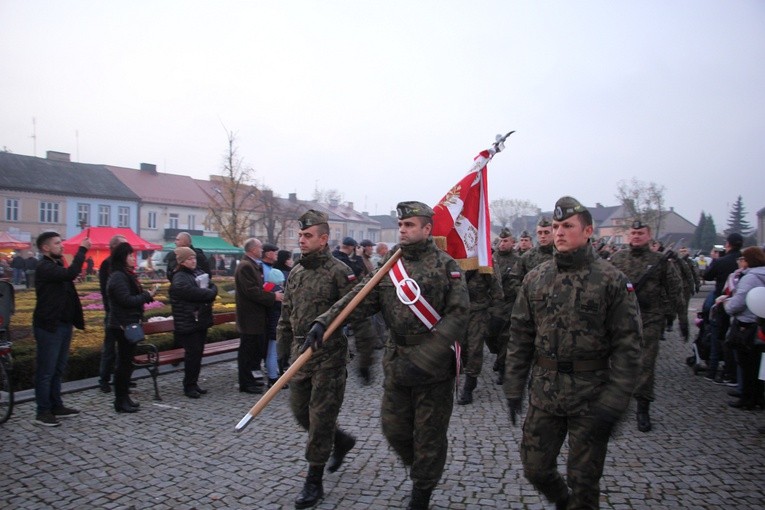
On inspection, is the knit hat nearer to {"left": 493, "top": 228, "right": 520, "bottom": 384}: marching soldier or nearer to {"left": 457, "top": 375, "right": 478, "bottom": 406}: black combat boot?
{"left": 457, "top": 375, "right": 478, "bottom": 406}: black combat boot

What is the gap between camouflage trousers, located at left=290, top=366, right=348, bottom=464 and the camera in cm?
432

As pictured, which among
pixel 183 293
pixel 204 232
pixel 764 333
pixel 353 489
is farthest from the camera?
pixel 204 232

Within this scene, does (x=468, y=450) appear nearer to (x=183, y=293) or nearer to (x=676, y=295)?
(x=676, y=295)

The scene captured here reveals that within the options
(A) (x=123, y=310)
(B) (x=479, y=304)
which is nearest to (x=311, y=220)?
(A) (x=123, y=310)

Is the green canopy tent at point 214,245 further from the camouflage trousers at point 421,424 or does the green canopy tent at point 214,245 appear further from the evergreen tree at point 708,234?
the evergreen tree at point 708,234

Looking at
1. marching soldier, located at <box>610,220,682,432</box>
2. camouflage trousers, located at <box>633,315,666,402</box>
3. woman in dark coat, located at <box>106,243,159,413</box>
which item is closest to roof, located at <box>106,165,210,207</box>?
woman in dark coat, located at <box>106,243,159,413</box>

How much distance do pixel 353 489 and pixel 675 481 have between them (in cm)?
275

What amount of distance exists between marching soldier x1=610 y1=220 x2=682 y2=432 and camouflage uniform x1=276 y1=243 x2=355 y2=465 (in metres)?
3.56

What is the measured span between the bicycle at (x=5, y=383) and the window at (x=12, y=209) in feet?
156

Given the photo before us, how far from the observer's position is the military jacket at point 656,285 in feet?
21.0

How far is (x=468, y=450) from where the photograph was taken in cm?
542

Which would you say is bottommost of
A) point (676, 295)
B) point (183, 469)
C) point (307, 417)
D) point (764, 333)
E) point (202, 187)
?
point (183, 469)

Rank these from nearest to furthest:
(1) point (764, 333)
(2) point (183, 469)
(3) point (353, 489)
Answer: (3) point (353, 489) < (2) point (183, 469) < (1) point (764, 333)

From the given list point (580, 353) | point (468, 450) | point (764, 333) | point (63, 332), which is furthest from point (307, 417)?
point (764, 333)
